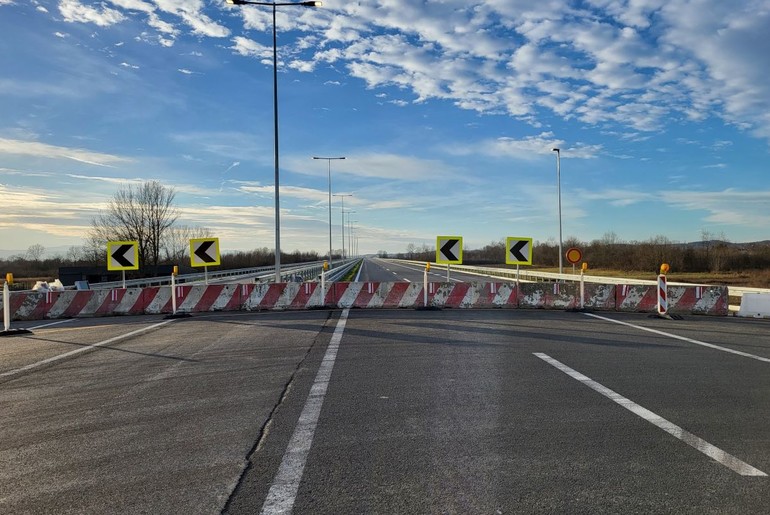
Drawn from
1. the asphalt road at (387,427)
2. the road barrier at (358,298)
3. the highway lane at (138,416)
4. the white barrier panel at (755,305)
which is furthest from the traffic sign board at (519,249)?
the highway lane at (138,416)

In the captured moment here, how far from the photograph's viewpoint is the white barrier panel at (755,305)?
52.7 ft

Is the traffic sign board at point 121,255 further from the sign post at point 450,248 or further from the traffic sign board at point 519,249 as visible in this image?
the traffic sign board at point 519,249

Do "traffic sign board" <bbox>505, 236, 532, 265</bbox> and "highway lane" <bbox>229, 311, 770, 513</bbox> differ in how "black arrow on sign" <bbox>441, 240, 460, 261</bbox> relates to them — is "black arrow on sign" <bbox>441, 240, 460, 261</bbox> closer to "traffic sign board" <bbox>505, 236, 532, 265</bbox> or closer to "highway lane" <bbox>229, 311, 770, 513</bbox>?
"traffic sign board" <bbox>505, 236, 532, 265</bbox>

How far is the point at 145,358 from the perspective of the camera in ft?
30.7

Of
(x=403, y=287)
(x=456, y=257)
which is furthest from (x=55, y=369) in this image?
(x=456, y=257)

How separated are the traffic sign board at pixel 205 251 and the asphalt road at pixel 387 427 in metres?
5.53

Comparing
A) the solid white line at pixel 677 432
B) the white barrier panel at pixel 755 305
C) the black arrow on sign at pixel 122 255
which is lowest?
the solid white line at pixel 677 432

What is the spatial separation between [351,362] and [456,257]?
960 centimetres

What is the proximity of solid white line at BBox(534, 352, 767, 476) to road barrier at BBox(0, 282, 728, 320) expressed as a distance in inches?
362

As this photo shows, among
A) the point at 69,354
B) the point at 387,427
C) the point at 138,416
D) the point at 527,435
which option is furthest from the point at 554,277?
the point at 138,416

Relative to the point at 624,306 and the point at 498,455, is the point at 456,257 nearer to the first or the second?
the point at 624,306

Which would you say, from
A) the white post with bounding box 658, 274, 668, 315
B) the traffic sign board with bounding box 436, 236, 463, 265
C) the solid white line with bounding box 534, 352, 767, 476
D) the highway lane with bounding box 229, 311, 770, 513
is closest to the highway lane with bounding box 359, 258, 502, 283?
the traffic sign board with bounding box 436, 236, 463, 265

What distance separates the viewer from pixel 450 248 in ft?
58.6

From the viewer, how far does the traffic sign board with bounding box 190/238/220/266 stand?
1623 centimetres
